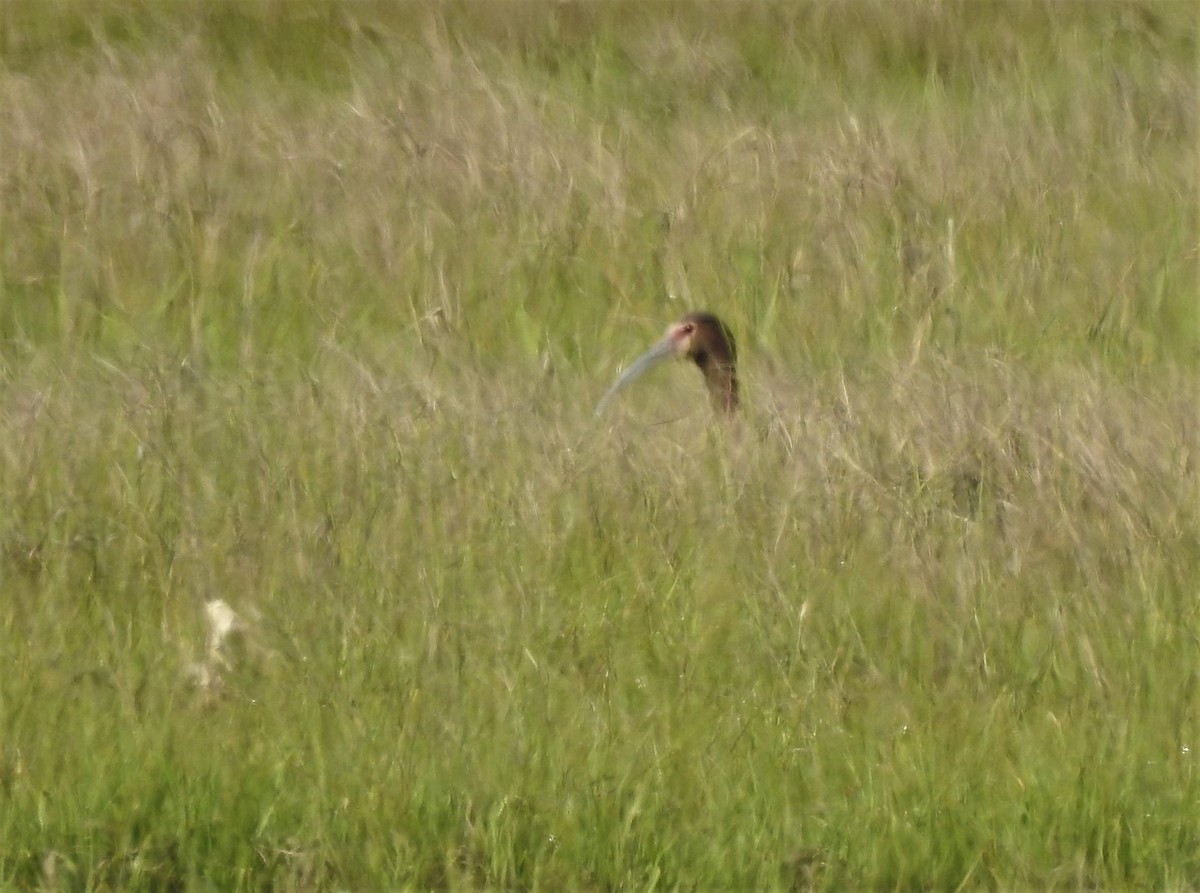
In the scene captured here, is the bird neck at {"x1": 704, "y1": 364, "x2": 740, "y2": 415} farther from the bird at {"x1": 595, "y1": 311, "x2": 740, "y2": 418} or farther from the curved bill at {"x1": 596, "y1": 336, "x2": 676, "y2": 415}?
the curved bill at {"x1": 596, "y1": 336, "x2": 676, "y2": 415}

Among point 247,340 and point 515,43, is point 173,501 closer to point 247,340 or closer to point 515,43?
point 247,340

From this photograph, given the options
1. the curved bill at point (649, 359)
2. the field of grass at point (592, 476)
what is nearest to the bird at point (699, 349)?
the curved bill at point (649, 359)

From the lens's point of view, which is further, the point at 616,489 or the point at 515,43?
the point at 515,43

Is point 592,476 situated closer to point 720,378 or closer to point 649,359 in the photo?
point 720,378

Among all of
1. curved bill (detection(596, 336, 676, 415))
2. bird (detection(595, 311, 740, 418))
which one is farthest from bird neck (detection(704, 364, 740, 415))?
curved bill (detection(596, 336, 676, 415))

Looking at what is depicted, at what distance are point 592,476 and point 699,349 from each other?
1434 mm

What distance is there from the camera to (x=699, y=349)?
592 cm

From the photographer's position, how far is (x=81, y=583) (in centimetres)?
425

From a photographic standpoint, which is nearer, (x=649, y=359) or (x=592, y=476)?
(x=592, y=476)

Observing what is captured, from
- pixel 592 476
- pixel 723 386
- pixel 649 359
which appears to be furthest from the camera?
pixel 649 359

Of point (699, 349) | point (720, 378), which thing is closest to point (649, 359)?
point (699, 349)

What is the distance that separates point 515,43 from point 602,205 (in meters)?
1.74

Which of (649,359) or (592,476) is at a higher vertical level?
(592,476)

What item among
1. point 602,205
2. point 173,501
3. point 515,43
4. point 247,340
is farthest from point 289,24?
point 173,501
